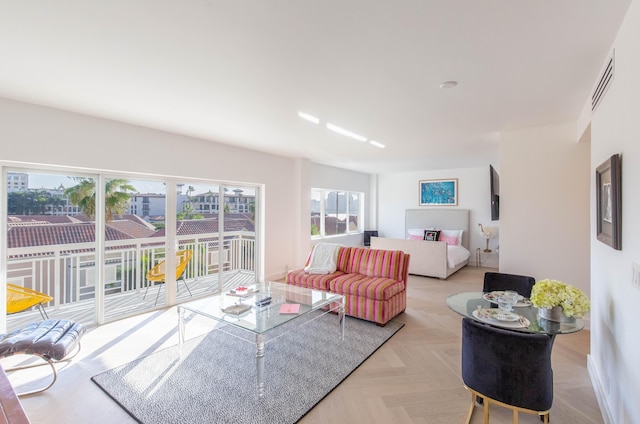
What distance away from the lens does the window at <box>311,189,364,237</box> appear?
7.15 m

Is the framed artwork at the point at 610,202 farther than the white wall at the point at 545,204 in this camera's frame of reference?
No

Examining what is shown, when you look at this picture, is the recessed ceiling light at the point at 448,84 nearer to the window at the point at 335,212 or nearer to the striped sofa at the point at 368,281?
the striped sofa at the point at 368,281

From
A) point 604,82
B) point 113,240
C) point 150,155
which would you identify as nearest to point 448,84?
point 604,82

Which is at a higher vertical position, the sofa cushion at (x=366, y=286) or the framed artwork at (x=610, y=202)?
the framed artwork at (x=610, y=202)

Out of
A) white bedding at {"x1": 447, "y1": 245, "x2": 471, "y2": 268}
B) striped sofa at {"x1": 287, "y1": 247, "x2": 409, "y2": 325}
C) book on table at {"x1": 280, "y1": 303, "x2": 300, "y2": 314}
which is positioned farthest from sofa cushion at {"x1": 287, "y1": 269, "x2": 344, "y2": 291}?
white bedding at {"x1": 447, "y1": 245, "x2": 471, "y2": 268}

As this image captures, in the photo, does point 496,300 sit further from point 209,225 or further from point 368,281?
point 209,225

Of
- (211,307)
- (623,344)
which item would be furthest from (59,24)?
(623,344)

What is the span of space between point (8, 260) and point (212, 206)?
2.33 m

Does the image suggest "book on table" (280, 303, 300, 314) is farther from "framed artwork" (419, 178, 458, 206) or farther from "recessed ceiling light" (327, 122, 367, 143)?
"framed artwork" (419, 178, 458, 206)

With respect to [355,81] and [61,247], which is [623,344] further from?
[61,247]

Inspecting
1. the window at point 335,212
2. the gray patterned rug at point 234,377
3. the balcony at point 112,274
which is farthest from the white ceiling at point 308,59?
the window at point 335,212

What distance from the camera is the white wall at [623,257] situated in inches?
57.4

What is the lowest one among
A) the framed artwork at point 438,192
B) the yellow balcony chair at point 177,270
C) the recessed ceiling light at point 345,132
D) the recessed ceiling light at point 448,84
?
the yellow balcony chair at point 177,270

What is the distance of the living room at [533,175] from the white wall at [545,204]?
11mm
